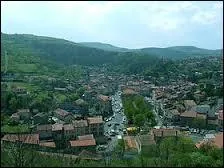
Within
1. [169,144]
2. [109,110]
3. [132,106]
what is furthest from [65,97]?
[169,144]

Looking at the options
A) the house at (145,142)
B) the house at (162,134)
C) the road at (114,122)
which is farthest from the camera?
the road at (114,122)

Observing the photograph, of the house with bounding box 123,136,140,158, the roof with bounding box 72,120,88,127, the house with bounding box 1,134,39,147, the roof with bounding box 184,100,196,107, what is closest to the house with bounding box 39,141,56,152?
the house with bounding box 1,134,39,147

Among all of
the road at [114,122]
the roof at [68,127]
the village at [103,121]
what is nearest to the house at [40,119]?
the village at [103,121]

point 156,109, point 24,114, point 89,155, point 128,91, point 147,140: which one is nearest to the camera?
point 89,155

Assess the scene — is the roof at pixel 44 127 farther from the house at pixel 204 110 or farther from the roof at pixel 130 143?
the house at pixel 204 110

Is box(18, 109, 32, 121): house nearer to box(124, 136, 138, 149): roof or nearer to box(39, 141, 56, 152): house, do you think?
box(39, 141, 56, 152): house

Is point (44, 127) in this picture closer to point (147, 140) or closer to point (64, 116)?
point (64, 116)

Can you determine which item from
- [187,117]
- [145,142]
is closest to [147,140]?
[145,142]

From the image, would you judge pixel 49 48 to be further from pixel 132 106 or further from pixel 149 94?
pixel 132 106
